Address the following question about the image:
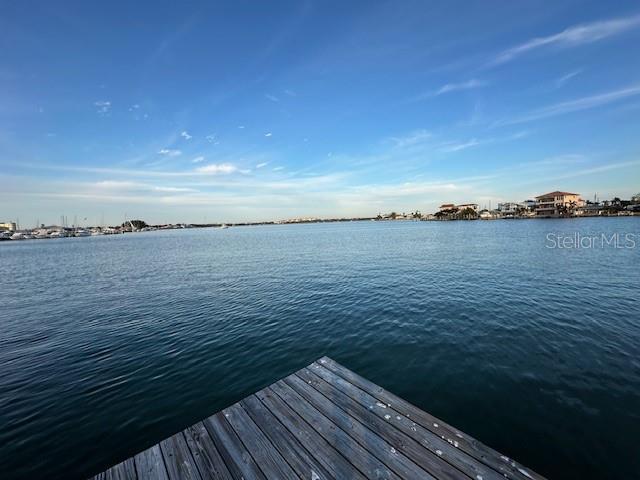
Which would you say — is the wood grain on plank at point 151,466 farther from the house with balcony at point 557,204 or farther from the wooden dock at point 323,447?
the house with balcony at point 557,204

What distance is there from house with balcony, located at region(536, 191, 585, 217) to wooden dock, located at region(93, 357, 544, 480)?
18951 cm

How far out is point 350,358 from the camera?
431 inches

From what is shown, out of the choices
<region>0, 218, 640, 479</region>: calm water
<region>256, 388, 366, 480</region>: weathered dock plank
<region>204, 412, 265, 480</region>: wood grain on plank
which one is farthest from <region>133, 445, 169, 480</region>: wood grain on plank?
<region>0, 218, 640, 479</region>: calm water

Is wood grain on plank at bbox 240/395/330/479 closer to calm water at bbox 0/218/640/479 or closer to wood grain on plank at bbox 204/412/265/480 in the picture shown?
wood grain on plank at bbox 204/412/265/480

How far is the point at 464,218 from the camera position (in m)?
181

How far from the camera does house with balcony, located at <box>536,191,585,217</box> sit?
142000 mm

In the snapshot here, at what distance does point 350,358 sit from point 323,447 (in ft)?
20.3

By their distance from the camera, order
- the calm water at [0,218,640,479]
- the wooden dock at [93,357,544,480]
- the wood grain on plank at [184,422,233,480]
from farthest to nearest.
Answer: the calm water at [0,218,640,479] < the wood grain on plank at [184,422,233,480] < the wooden dock at [93,357,544,480]

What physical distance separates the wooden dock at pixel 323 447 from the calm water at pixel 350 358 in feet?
8.68

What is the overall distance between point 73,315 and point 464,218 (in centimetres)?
20234

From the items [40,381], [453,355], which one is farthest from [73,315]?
[453,355]

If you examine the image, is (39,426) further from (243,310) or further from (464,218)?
(464,218)

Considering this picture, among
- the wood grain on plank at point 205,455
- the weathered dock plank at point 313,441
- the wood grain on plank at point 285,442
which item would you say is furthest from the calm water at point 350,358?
the weathered dock plank at point 313,441

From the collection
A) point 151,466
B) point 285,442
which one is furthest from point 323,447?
point 151,466
